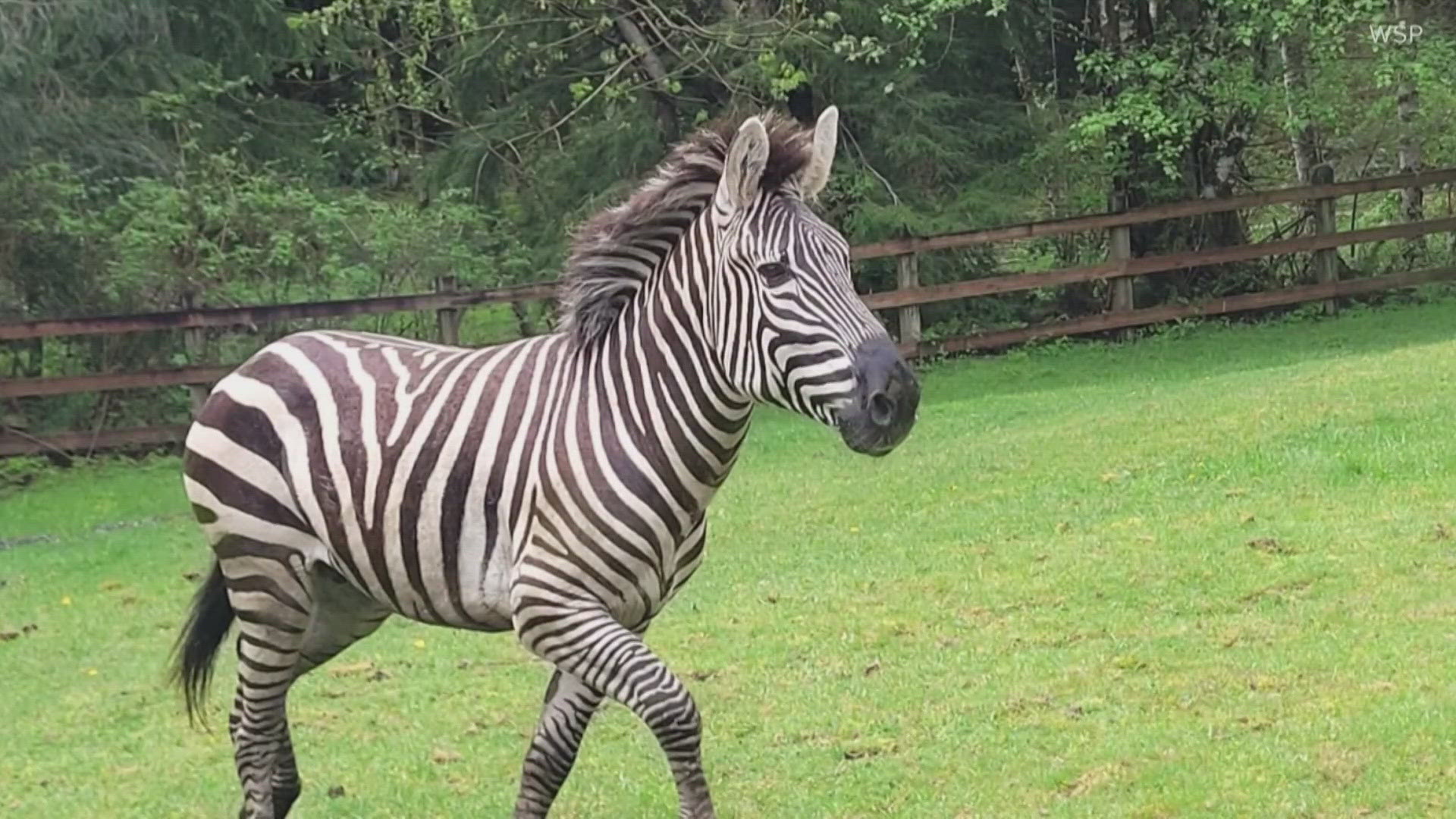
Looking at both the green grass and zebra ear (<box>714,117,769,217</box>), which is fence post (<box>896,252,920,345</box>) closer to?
the green grass

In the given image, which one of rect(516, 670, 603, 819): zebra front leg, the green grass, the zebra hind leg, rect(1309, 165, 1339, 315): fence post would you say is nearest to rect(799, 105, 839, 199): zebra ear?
rect(516, 670, 603, 819): zebra front leg

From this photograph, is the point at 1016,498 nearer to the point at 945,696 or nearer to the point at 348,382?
the point at 945,696

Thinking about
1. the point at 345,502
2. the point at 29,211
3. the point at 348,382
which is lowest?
the point at 345,502

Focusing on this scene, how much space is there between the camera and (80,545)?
1177 centimetres

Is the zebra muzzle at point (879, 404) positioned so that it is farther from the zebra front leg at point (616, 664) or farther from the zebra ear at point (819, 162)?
the zebra front leg at point (616, 664)

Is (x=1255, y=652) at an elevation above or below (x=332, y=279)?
below

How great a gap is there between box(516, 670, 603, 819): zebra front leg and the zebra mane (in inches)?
39.6

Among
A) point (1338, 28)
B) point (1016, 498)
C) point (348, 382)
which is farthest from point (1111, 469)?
point (1338, 28)

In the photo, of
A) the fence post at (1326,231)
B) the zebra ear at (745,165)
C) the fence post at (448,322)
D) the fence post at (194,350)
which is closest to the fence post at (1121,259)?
the fence post at (1326,231)

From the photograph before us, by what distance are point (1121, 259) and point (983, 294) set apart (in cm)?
164

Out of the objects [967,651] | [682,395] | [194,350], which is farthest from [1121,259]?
[682,395]

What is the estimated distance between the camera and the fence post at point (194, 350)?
14.5 m

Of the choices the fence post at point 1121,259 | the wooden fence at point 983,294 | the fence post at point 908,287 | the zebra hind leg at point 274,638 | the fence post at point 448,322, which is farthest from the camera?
the fence post at point 1121,259

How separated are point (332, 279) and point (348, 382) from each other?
40.3 ft
